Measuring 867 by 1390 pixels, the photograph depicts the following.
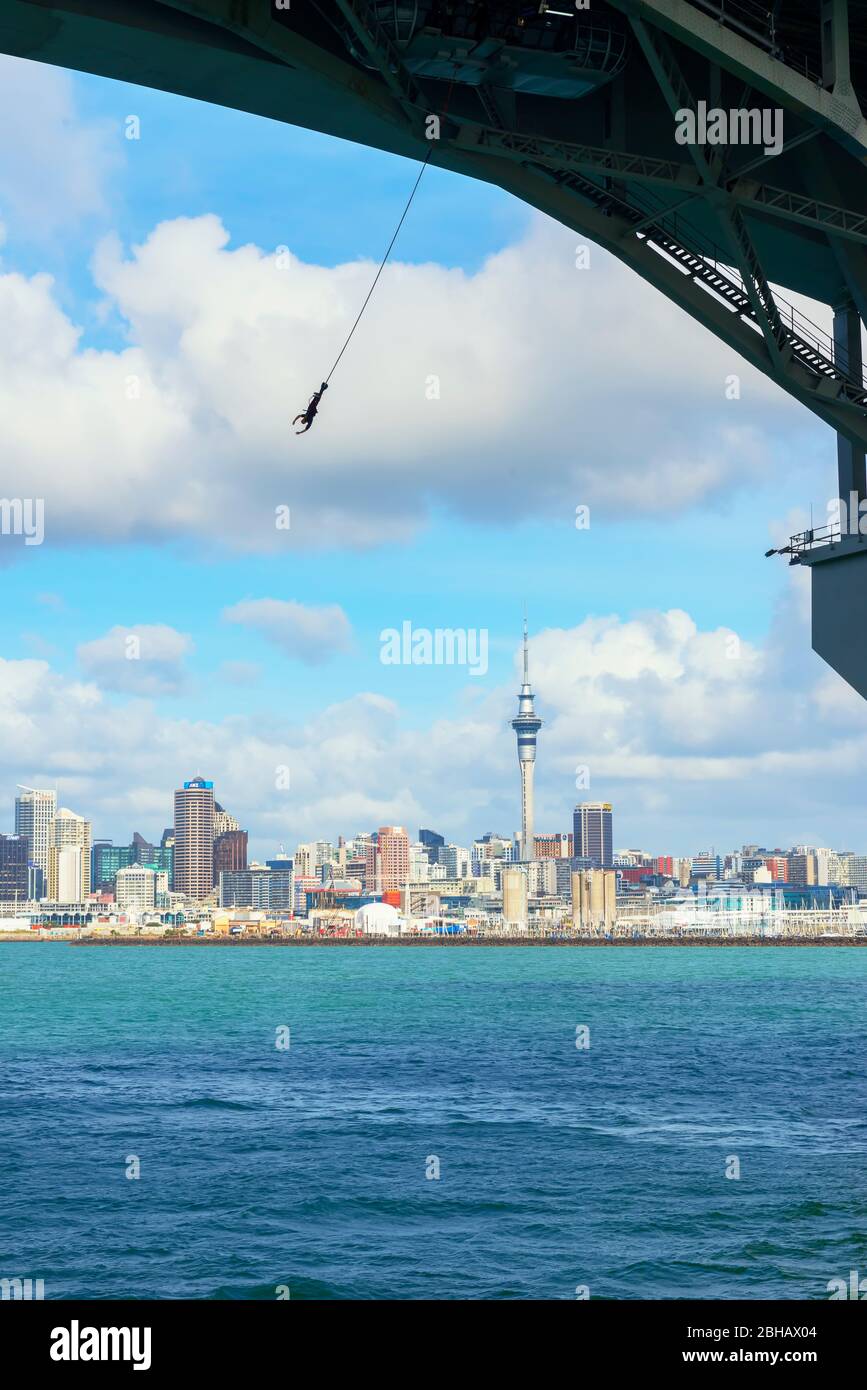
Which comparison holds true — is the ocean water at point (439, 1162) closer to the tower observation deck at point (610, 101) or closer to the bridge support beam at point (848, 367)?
the tower observation deck at point (610, 101)

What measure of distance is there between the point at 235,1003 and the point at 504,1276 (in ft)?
281

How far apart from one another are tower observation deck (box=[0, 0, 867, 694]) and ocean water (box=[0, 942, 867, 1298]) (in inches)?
402

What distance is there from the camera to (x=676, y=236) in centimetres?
1802

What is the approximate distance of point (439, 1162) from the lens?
3019 cm

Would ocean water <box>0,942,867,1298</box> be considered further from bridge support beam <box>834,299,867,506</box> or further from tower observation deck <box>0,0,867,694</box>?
bridge support beam <box>834,299,867,506</box>

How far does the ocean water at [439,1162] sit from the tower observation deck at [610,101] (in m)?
10.2

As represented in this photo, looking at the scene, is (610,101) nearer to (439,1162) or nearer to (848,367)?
(848,367)

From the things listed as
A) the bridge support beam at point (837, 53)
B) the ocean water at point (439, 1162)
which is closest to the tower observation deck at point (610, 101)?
the bridge support beam at point (837, 53)

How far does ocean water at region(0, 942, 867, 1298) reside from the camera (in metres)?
21.1

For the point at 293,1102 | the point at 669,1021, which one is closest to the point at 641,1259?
the point at 293,1102

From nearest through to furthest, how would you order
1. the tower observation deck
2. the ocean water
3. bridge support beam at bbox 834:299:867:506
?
the tower observation deck → bridge support beam at bbox 834:299:867:506 → the ocean water

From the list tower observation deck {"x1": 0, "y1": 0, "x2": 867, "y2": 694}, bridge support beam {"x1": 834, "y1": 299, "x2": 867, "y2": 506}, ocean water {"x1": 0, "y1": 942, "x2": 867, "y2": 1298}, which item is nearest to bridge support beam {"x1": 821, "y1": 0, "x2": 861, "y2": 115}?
tower observation deck {"x1": 0, "y1": 0, "x2": 867, "y2": 694}

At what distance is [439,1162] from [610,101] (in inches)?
856
